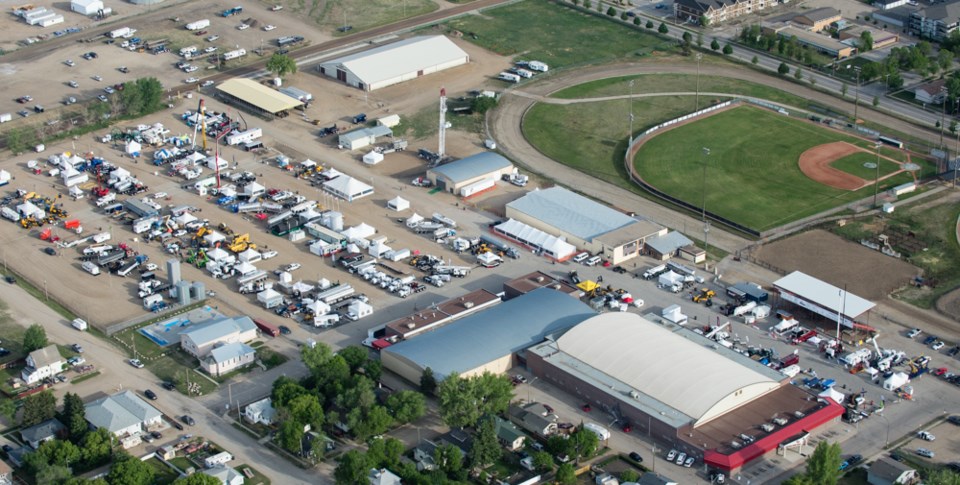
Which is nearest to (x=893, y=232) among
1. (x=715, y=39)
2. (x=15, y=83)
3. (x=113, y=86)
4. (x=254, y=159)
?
(x=715, y=39)

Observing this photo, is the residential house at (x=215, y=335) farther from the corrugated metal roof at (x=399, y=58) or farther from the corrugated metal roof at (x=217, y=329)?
the corrugated metal roof at (x=399, y=58)

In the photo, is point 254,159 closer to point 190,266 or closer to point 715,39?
point 190,266

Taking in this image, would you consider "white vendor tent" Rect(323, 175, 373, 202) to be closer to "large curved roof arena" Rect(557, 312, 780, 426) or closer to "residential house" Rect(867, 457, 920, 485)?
"large curved roof arena" Rect(557, 312, 780, 426)

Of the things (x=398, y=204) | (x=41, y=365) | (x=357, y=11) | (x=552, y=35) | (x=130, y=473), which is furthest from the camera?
(x=357, y=11)

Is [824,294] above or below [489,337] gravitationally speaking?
above

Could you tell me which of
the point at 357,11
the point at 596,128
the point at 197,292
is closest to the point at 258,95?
the point at 357,11

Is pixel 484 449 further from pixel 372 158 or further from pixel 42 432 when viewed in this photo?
pixel 372 158

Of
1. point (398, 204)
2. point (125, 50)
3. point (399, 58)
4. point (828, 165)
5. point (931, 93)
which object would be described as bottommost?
point (125, 50)

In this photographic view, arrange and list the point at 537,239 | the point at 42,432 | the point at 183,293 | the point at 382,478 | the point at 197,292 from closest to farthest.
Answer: the point at 382,478 → the point at 42,432 → the point at 183,293 → the point at 197,292 → the point at 537,239
